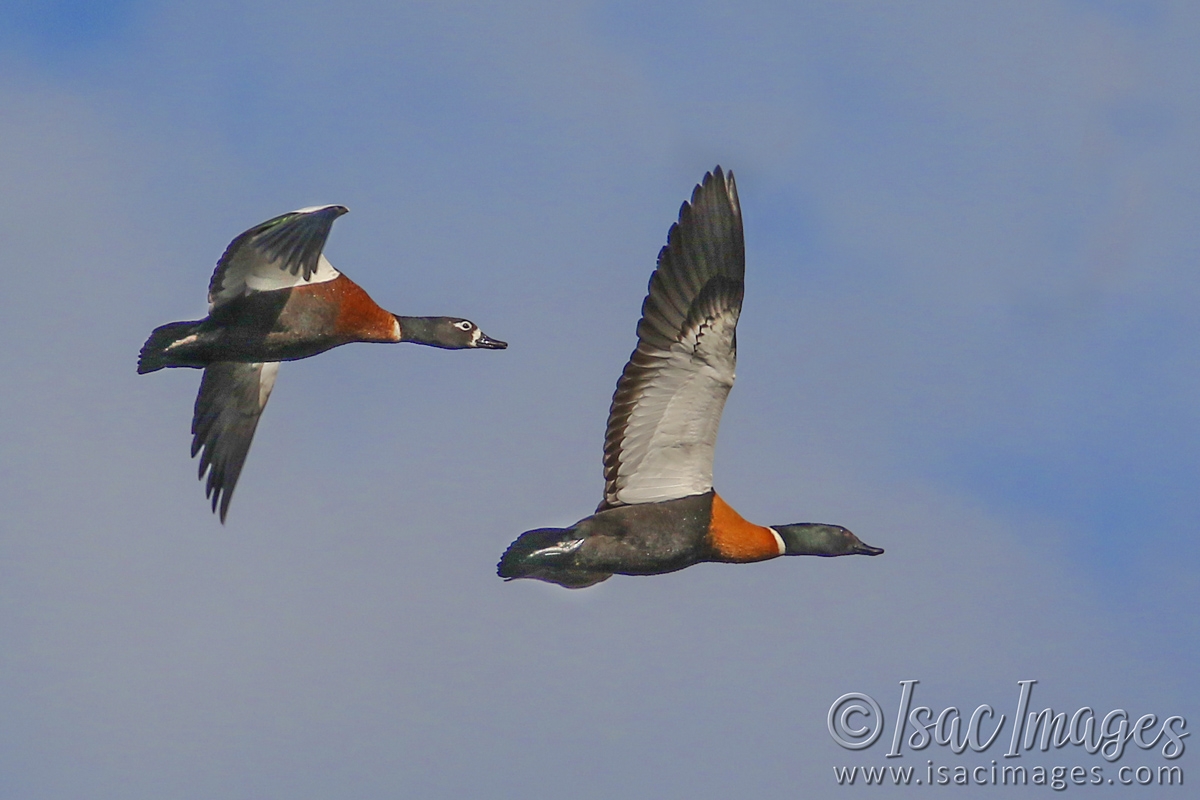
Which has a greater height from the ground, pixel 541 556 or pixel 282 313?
pixel 282 313

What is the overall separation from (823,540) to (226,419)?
281 inches

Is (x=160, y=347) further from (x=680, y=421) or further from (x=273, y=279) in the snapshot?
(x=680, y=421)

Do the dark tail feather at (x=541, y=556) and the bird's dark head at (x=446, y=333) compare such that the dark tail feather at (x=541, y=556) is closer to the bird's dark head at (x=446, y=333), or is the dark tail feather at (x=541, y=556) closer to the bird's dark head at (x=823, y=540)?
the bird's dark head at (x=823, y=540)

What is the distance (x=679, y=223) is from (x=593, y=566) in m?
3.36

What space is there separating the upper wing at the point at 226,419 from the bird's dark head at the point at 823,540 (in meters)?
6.48

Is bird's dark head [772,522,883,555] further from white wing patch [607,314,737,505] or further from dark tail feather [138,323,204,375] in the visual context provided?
dark tail feather [138,323,204,375]

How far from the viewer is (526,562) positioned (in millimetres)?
19844

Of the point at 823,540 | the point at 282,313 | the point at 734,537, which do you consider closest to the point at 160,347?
the point at 282,313

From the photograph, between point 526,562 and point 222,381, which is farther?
point 222,381

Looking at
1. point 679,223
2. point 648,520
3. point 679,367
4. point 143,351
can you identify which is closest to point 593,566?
point 648,520

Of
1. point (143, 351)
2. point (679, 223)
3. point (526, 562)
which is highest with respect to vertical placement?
point (679, 223)

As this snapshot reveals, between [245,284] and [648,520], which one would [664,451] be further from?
[245,284]

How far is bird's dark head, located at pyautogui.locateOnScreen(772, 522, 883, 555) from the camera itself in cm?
2145

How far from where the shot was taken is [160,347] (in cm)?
2155
